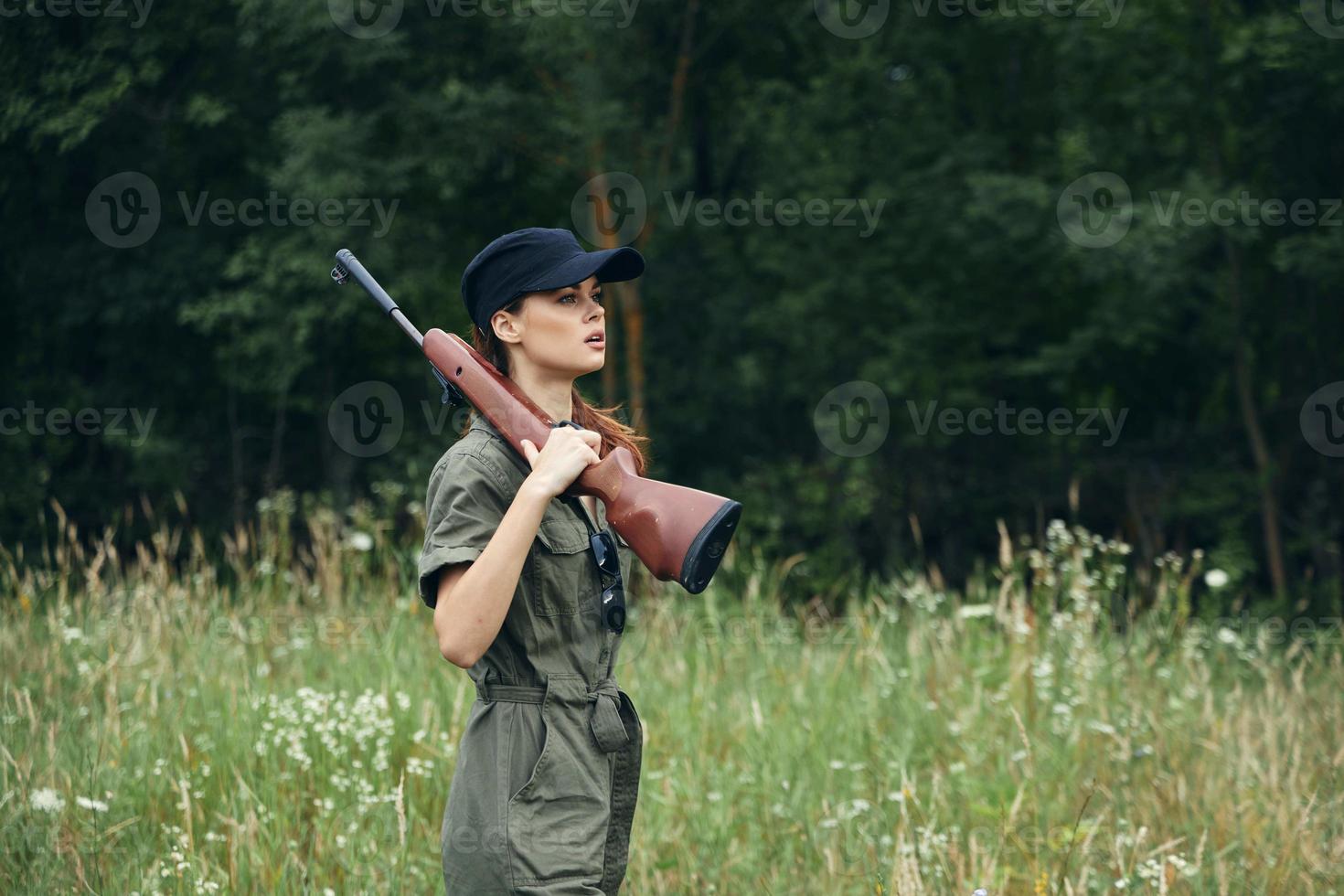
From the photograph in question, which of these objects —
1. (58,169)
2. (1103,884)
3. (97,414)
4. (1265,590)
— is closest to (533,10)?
(58,169)

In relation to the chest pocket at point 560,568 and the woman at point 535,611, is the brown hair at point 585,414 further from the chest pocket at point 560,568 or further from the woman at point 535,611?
the chest pocket at point 560,568

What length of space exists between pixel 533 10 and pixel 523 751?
10596mm

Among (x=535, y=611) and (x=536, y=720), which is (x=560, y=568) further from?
(x=536, y=720)

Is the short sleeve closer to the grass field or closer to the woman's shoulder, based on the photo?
the woman's shoulder

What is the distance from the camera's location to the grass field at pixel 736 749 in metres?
3.48

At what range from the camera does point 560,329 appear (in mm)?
2393

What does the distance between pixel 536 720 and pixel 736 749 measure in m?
2.42

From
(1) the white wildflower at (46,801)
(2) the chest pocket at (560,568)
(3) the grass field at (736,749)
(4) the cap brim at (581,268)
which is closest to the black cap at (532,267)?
(4) the cap brim at (581,268)

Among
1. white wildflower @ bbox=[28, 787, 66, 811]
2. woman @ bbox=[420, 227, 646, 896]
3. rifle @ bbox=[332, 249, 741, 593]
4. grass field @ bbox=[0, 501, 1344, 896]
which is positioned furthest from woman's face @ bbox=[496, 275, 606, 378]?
white wildflower @ bbox=[28, 787, 66, 811]

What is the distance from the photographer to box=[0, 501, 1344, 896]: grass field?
3.48m

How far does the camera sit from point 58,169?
40.7 ft

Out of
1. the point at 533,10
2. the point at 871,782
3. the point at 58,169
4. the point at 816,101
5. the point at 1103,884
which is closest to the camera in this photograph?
the point at 1103,884

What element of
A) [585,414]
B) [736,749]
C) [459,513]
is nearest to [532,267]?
[585,414]

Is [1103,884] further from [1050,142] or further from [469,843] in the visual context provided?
[1050,142]
